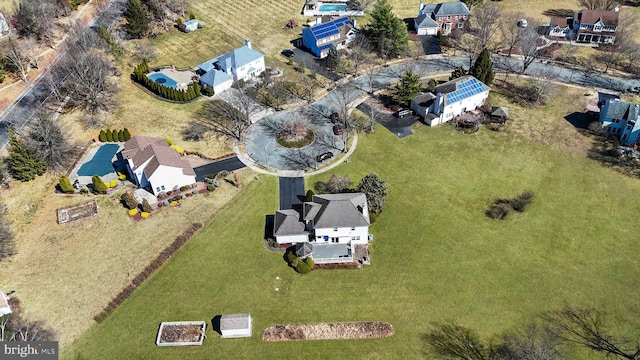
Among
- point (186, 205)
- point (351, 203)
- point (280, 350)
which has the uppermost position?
point (351, 203)

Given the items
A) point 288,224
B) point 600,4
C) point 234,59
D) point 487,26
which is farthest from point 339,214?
point 600,4

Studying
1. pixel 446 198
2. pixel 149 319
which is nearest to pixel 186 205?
pixel 149 319

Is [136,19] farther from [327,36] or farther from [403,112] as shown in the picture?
[403,112]

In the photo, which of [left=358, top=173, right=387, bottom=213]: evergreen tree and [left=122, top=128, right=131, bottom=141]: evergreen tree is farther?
[left=122, top=128, right=131, bottom=141]: evergreen tree

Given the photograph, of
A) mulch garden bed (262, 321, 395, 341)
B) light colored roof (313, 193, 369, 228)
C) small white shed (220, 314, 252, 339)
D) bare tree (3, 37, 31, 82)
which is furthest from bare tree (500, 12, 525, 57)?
bare tree (3, 37, 31, 82)

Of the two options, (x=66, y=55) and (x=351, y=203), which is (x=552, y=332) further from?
(x=66, y=55)

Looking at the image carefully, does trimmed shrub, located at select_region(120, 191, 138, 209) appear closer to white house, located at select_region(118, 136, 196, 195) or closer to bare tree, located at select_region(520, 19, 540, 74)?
white house, located at select_region(118, 136, 196, 195)
